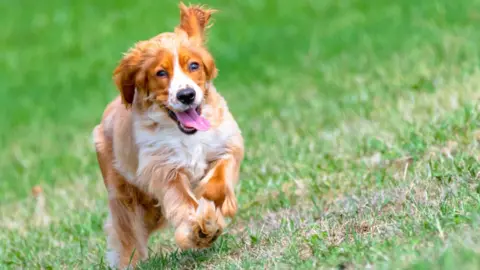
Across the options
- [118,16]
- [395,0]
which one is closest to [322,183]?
[395,0]

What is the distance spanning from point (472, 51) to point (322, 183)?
168 inches

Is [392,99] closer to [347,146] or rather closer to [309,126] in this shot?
[309,126]

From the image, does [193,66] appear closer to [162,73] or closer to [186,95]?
[162,73]

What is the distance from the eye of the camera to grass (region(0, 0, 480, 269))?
232 inches

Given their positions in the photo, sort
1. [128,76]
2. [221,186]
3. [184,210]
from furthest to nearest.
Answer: [128,76]
[221,186]
[184,210]

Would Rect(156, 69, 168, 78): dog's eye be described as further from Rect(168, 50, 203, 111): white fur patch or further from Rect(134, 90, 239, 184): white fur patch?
Rect(134, 90, 239, 184): white fur patch

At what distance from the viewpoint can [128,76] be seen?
21.4 feet

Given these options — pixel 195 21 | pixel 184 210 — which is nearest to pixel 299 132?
pixel 195 21

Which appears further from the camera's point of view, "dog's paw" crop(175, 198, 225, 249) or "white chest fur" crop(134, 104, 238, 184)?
"white chest fur" crop(134, 104, 238, 184)

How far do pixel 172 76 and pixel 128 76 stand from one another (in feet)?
1.46

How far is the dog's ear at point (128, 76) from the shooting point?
21.3 feet

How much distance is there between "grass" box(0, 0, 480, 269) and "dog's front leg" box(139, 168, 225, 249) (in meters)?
0.18

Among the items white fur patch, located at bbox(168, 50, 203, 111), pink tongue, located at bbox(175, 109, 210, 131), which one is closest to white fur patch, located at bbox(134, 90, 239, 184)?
pink tongue, located at bbox(175, 109, 210, 131)

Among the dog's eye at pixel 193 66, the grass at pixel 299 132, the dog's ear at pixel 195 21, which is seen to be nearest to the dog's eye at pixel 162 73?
the dog's eye at pixel 193 66
